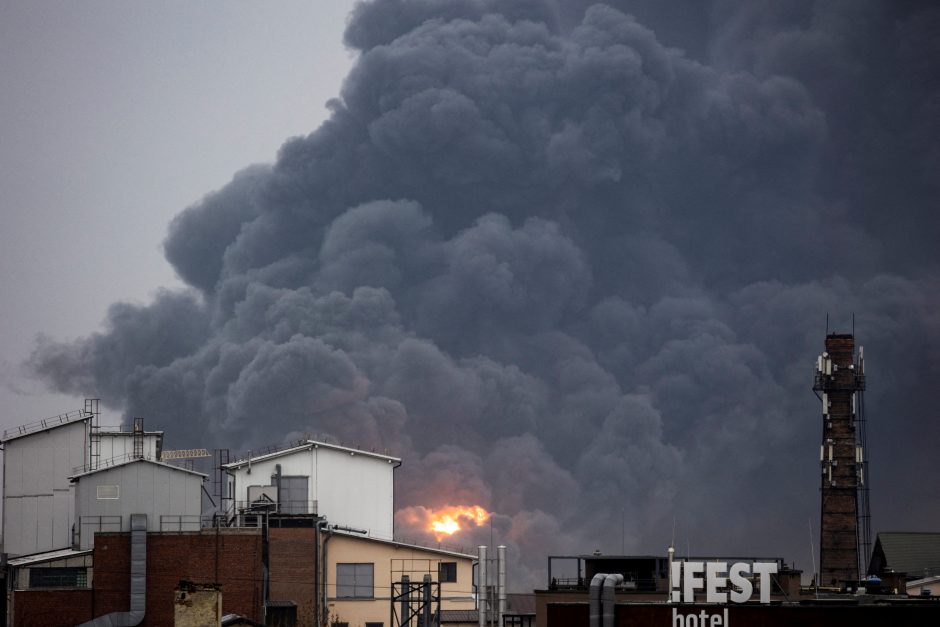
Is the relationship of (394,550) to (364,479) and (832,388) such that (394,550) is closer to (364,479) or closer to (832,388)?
(364,479)

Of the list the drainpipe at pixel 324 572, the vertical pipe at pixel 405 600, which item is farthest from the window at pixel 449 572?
the vertical pipe at pixel 405 600

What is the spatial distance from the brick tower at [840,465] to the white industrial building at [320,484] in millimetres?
28728

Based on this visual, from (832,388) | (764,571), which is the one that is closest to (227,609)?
(764,571)

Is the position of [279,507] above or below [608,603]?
above

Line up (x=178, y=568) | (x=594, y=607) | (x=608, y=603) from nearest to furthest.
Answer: (x=608, y=603), (x=594, y=607), (x=178, y=568)

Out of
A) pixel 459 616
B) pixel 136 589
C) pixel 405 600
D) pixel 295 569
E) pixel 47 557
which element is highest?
pixel 47 557

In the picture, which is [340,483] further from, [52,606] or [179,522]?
[52,606]

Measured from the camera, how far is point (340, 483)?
292ft

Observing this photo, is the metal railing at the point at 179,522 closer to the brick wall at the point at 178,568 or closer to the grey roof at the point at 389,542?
the brick wall at the point at 178,568

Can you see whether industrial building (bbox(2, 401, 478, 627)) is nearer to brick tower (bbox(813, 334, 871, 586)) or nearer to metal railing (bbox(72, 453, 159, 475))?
metal railing (bbox(72, 453, 159, 475))

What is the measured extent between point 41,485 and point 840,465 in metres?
50.3

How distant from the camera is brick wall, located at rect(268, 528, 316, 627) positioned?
77625 mm

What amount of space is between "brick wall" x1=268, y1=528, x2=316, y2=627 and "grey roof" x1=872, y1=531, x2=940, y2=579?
35.8m

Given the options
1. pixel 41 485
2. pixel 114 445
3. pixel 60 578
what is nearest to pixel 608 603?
pixel 60 578
